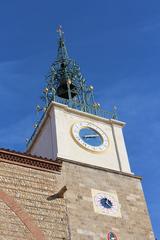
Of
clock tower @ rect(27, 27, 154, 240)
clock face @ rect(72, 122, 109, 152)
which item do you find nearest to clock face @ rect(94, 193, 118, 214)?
clock tower @ rect(27, 27, 154, 240)

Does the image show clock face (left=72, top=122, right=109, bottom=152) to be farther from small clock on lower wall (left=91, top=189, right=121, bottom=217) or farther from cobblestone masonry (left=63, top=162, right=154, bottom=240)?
small clock on lower wall (left=91, top=189, right=121, bottom=217)

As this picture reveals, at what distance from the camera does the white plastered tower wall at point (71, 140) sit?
1870cm

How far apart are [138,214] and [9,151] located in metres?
5.10

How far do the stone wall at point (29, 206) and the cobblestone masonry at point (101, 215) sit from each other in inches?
18.0

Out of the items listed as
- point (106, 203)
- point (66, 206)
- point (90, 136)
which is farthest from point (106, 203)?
point (90, 136)

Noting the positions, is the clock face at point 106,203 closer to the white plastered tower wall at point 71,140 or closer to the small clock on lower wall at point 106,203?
the small clock on lower wall at point 106,203

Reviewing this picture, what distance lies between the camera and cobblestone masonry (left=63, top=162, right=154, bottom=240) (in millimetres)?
16312

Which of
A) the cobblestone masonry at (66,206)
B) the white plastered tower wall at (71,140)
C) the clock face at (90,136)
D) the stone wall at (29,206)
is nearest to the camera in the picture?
the stone wall at (29,206)

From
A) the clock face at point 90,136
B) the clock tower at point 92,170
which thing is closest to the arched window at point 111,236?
the clock tower at point 92,170

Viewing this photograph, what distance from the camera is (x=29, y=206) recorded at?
15.8 metres

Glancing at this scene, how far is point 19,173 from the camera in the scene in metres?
16.6

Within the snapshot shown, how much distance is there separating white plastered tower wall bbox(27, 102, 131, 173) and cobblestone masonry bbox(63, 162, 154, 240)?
23.8 inches

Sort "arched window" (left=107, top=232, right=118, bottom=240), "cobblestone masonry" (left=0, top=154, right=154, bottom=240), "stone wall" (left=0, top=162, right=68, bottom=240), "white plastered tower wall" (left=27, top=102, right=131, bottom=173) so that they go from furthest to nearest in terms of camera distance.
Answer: "white plastered tower wall" (left=27, top=102, right=131, bottom=173) → "arched window" (left=107, top=232, right=118, bottom=240) → "cobblestone masonry" (left=0, top=154, right=154, bottom=240) → "stone wall" (left=0, top=162, right=68, bottom=240)

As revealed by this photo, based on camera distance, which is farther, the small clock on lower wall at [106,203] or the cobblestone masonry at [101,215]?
the small clock on lower wall at [106,203]
